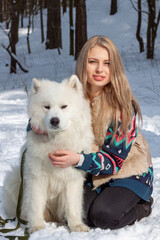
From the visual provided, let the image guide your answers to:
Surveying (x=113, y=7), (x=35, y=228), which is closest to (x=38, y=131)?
(x=35, y=228)

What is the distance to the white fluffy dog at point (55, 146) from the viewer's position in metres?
2.23

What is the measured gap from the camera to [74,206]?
2516 millimetres

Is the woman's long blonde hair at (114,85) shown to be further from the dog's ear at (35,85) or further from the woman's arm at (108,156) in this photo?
the dog's ear at (35,85)

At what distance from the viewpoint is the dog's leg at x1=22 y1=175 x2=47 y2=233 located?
243 centimetres

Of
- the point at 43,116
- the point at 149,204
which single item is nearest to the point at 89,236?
the point at 149,204

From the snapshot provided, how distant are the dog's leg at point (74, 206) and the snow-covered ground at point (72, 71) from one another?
0.27ft

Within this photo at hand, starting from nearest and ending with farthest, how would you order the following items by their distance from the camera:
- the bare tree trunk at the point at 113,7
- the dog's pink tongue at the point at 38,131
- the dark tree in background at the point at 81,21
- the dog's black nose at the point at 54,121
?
the dog's black nose at the point at 54,121, the dog's pink tongue at the point at 38,131, the dark tree in background at the point at 81,21, the bare tree trunk at the point at 113,7

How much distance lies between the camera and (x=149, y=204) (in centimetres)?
284

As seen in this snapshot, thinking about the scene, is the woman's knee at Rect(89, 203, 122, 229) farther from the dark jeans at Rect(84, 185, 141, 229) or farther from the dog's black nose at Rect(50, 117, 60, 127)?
the dog's black nose at Rect(50, 117, 60, 127)

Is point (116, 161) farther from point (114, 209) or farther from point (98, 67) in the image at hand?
point (98, 67)

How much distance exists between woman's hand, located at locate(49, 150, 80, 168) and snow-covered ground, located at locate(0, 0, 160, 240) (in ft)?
1.72

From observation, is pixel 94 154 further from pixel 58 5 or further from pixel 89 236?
pixel 58 5

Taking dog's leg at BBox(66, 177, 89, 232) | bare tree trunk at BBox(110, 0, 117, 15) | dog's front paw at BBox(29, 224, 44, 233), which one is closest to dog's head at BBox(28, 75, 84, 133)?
dog's leg at BBox(66, 177, 89, 232)

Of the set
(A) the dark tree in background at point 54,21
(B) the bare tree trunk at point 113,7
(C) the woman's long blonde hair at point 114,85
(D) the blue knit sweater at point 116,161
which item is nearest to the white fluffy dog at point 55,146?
(D) the blue knit sweater at point 116,161
